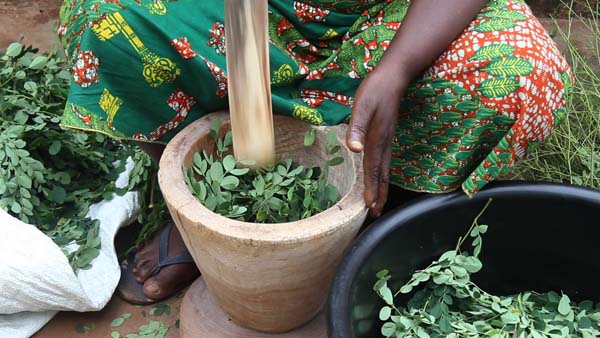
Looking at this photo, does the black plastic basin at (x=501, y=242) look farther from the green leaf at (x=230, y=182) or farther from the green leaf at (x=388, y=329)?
the green leaf at (x=230, y=182)

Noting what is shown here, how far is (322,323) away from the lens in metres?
1.59

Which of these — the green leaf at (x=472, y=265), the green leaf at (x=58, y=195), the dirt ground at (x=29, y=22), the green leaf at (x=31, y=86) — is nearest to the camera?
the green leaf at (x=472, y=265)

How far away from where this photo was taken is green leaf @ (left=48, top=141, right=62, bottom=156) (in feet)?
5.83

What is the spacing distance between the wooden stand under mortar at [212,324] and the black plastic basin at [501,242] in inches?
11.6

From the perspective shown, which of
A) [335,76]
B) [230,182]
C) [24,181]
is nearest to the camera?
[230,182]

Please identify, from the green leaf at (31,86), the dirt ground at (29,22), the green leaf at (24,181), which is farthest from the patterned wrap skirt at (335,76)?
the dirt ground at (29,22)

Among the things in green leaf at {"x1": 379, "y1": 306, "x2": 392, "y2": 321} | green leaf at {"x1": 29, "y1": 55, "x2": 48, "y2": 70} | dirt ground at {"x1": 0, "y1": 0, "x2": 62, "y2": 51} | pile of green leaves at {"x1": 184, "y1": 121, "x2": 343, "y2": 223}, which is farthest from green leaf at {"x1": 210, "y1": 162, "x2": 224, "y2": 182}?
dirt ground at {"x1": 0, "y1": 0, "x2": 62, "y2": 51}

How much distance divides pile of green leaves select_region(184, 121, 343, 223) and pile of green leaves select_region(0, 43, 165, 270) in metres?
0.48

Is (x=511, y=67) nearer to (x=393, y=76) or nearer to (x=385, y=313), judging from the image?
(x=393, y=76)

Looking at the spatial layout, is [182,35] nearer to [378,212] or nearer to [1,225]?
[378,212]

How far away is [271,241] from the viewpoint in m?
1.19

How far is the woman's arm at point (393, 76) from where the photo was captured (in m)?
1.22

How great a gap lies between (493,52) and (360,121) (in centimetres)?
31

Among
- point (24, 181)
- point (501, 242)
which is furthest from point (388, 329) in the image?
point (24, 181)
